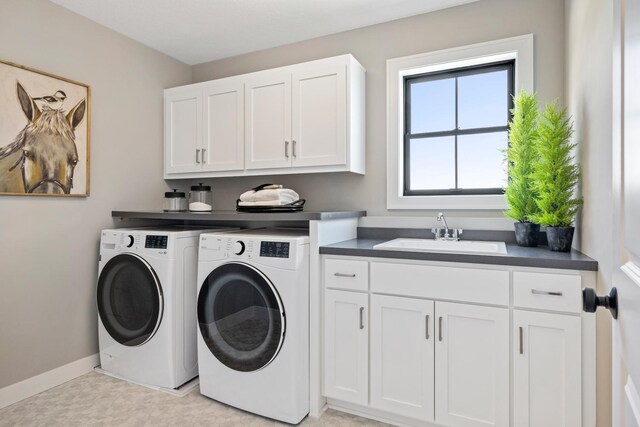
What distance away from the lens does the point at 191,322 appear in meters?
2.41

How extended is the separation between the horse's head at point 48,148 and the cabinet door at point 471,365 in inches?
95.6

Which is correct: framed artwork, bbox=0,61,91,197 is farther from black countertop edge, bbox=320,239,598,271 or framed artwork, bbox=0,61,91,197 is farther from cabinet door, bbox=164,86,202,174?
black countertop edge, bbox=320,239,598,271

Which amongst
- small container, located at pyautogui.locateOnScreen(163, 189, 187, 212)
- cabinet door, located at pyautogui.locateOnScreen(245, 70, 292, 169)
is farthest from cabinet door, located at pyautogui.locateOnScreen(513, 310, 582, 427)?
small container, located at pyautogui.locateOnScreen(163, 189, 187, 212)

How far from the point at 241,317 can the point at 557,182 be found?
177 centimetres

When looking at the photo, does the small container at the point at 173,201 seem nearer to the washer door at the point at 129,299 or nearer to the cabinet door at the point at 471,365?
the washer door at the point at 129,299

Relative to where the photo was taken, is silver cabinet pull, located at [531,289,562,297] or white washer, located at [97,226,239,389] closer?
silver cabinet pull, located at [531,289,562,297]

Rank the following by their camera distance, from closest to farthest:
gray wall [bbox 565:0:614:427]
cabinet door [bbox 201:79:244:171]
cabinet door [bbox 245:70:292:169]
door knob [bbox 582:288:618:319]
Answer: door knob [bbox 582:288:618:319] < gray wall [bbox 565:0:614:427] < cabinet door [bbox 245:70:292:169] < cabinet door [bbox 201:79:244:171]

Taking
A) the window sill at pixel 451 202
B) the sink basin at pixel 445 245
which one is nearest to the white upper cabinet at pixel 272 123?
the window sill at pixel 451 202

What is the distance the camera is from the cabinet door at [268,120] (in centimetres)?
259

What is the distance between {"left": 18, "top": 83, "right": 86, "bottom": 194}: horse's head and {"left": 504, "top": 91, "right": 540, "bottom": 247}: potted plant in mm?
2728

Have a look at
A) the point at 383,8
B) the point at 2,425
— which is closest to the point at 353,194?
the point at 383,8

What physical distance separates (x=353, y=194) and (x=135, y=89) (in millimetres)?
1897

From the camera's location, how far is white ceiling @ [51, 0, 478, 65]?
2371 millimetres

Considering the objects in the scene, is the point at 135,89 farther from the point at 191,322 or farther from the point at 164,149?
the point at 191,322
